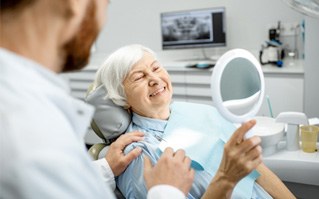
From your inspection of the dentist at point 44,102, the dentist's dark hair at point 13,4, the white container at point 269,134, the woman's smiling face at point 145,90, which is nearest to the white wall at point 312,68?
the white container at point 269,134

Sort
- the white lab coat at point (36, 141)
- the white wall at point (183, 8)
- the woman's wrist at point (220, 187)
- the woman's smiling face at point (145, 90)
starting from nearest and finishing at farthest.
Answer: the white lab coat at point (36, 141)
the woman's wrist at point (220, 187)
the woman's smiling face at point (145, 90)
the white wall at point (183, 8)

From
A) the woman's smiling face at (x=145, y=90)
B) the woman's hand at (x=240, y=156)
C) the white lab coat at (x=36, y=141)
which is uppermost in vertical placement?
the white lab coat at (x=36, y=141)

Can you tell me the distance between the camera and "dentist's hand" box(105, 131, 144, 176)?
138 cm

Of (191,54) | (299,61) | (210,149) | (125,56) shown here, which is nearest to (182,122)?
(210,149)

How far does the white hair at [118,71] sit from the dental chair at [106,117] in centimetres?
3

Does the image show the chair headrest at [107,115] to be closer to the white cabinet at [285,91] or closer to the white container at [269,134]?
the white container at [269,134]

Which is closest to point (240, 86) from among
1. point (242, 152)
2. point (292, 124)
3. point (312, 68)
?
point (242, 152)

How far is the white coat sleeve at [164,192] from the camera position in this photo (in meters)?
0.95

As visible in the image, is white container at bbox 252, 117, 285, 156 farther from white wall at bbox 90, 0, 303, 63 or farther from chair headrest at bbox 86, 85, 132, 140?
white wall at bbox 90, 0, 303, 63

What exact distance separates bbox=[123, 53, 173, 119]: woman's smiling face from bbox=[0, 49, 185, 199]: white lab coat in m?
0.93

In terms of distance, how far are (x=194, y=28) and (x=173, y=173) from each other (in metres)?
2.79

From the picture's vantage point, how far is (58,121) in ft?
1.79

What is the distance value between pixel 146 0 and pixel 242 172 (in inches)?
133

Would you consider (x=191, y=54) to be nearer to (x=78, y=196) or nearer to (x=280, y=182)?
(x=280, y=182)
